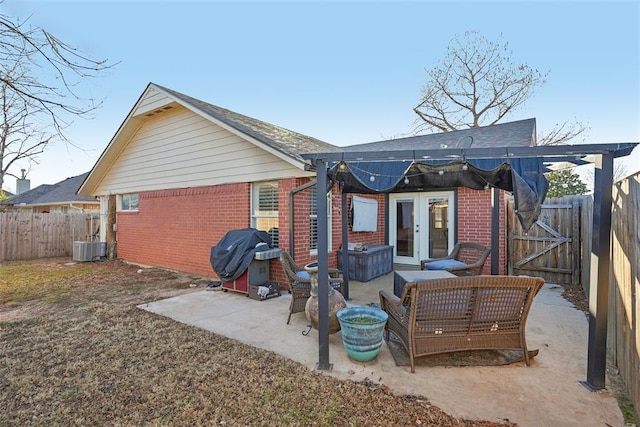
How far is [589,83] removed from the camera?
1304 cm

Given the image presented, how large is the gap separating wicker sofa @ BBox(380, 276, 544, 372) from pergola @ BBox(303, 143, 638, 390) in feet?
1.75

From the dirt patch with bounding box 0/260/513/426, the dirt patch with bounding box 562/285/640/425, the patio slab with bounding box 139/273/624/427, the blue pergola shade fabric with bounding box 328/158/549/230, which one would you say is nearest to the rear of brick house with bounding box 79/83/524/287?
the blue pergola shade fabric with bounding box 328/158/549/230

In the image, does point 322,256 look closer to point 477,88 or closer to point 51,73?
point 51,73

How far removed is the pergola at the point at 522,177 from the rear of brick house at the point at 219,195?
1674mm

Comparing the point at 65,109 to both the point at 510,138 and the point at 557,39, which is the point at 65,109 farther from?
the point at 557,39

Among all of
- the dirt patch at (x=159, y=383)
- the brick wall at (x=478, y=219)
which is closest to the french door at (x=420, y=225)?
the brick wall at (x=478, y=219)

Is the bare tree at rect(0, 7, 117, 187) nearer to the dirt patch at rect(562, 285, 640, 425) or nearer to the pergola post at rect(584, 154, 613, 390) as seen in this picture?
the pergola post at rect(584, 154, 613, 390)

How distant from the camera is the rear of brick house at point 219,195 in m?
7.02

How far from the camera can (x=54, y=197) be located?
2144cm

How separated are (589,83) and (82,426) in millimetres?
17820

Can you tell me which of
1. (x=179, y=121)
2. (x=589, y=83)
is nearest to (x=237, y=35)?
(x=179, y=121)

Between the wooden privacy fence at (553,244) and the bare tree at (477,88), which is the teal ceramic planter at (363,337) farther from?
the bare tree at (477,88)

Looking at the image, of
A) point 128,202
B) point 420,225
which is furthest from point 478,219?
point 128,202

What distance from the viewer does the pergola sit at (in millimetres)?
2994
